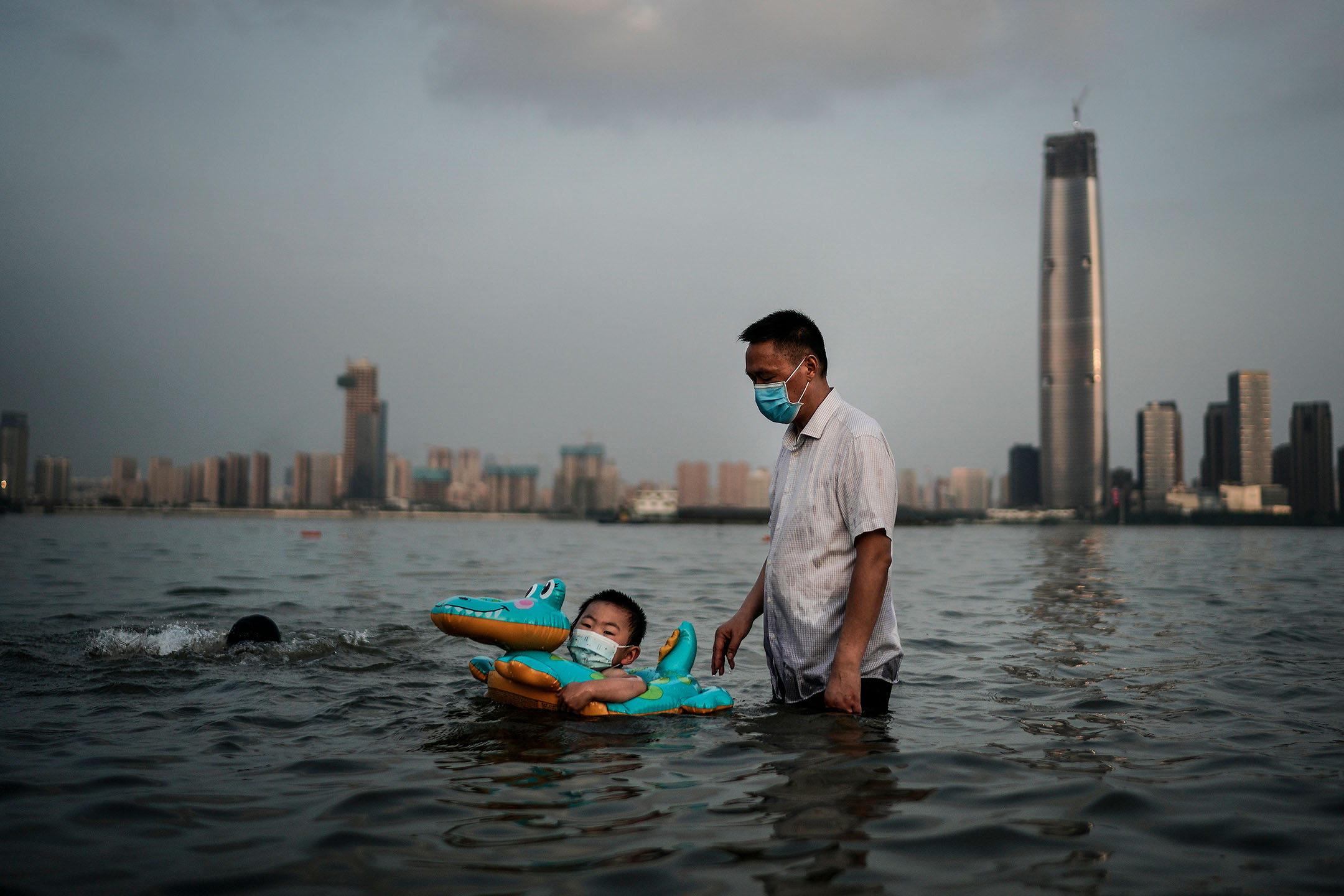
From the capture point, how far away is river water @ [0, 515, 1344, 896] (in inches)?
Answer: 115

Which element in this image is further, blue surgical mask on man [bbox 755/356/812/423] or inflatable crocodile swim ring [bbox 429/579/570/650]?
inflatable crocodile swim ring [bbox 429/579/570/650]

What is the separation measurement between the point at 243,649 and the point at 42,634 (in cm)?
291

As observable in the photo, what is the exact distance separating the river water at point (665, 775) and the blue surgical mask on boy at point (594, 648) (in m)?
0.39

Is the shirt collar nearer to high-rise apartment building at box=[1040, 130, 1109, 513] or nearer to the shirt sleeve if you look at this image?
the shirt sleeve

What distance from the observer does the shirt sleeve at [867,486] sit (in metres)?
4.29

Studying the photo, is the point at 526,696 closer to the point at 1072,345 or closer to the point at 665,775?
the point at 665,775

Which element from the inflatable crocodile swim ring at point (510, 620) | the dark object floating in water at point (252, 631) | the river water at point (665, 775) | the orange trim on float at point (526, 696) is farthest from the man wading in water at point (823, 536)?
the dark object floating in water at point (252, 631)

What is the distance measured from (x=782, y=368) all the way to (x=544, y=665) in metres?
2.25

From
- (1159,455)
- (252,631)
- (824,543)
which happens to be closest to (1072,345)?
(1159,455)

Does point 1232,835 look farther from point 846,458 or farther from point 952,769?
point 846,458

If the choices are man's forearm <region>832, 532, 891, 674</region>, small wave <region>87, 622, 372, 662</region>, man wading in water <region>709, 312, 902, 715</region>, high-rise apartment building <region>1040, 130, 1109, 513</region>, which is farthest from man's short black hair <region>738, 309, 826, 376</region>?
high-rise apartment building <region>1040, 130, 1109, 513</region>

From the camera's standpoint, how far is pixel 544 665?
520 centimetres

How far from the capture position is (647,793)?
380cm

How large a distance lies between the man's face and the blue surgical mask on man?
0.01m
